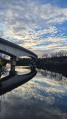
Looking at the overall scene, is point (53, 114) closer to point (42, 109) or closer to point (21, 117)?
point (42, 109)

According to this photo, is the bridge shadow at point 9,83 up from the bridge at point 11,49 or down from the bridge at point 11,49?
down

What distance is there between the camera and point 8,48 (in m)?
54.8

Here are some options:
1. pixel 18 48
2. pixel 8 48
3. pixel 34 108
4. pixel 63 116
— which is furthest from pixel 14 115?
pixel 18 48

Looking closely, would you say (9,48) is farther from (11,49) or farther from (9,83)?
(9,83)

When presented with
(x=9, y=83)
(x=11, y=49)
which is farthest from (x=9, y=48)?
(x=9, y=83)

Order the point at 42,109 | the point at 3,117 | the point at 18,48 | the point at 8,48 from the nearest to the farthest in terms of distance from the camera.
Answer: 1. the point at 3,117
2. the point at 42,109
3. the point at 8,48
4. the point at 18,48

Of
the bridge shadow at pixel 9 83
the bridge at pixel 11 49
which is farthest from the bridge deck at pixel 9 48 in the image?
the bridge shadow at pixel 9 83

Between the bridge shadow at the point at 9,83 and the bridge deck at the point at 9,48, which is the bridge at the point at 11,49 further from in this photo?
the bridge shadow at the point at 9,83

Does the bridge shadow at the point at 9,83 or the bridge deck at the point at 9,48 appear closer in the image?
the bridge shadow at the point at 9,83

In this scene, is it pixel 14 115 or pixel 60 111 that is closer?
pixel 14 115

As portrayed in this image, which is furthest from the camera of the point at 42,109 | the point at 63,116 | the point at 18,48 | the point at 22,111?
Result: the point at 18,48

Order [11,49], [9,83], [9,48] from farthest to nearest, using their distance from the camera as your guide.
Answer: [11,49]
[9,48]
[9,83]

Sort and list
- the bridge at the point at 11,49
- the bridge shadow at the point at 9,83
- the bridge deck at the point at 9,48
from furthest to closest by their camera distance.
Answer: the bridge at the point at 11,49 < the bridge deck at the point at 9,48 < the bridge shadow at the point at 9,83

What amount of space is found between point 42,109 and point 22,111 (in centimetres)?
191
